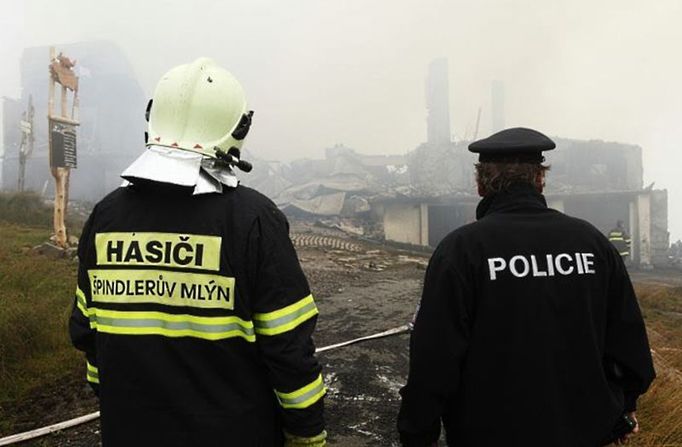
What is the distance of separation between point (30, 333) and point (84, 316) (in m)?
2.87

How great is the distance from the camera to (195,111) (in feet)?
4.11

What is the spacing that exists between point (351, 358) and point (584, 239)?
102 inches

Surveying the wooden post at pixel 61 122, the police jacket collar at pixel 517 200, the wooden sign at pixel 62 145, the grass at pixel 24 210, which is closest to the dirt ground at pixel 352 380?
the police jacket collar at pixel 517 200

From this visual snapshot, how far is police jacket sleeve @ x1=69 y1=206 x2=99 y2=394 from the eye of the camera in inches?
51.5

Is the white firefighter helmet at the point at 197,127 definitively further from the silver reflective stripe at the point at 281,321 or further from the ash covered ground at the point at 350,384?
the ash covered ground at the point at 350,384

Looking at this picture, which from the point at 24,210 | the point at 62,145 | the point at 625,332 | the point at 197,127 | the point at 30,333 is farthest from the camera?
the point at 24,210

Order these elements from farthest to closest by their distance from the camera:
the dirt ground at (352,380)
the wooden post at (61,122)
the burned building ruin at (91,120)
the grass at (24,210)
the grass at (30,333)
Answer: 1. the burned building ruin at (91,120)
2. the grass at (24,210)
3. the wooden post at (61,122)
4. the grass at (30,333)
5. the dirt ground at (352,380)

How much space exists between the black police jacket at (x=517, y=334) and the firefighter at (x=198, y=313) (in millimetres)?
365

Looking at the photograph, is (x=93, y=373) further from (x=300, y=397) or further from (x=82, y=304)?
(x=300, y=397)

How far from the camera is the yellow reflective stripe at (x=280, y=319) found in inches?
45.4

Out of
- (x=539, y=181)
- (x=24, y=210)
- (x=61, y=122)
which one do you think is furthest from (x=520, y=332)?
(x=24, y=210)

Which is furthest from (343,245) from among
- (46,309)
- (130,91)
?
(130,91)

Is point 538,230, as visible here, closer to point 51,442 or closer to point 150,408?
point 150,408

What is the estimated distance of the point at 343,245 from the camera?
16.1m
